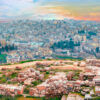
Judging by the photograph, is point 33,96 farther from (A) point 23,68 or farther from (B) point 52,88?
(A) point 23,68

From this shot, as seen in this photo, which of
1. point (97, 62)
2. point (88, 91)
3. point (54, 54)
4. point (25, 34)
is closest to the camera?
point (88, 91)

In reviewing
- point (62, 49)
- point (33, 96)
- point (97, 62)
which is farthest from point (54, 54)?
point (33, 96)

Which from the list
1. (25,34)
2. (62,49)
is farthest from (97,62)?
(25,34)

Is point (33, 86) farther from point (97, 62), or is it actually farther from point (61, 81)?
point (97, 62)

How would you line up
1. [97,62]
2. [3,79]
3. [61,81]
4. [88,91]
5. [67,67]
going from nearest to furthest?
[88,91] → [61,81] → [3,79] → [67,67] → [97,62]

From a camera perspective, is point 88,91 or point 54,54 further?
point 54,54

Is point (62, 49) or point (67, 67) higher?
point (67, 67)
